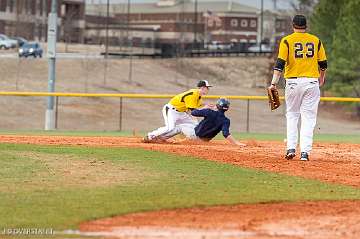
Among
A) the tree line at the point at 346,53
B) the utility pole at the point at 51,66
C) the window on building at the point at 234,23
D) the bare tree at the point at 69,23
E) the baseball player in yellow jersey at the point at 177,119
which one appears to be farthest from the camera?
the window on building at the point at 234,23

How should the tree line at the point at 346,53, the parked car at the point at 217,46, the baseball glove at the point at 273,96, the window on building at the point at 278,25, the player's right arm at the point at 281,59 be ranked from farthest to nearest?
the window on building at the point at 278,25, the parked car at the point at 217,46, the tree line at the point at 346,53, the baseball glove at the point at 273,96, the player's right arm at the point at 281,59

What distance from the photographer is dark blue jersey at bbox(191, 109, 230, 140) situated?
16797 millimetres

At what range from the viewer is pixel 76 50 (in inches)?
3056

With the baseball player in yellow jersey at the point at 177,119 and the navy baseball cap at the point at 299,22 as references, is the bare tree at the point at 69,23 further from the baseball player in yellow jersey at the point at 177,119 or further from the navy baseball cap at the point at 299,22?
the navy baseball cap at the point at 299,22

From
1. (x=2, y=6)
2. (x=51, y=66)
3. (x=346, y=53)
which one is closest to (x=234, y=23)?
(x=2, y=6)

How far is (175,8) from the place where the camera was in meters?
127

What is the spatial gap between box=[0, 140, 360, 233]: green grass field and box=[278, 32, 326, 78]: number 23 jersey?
1799 mm

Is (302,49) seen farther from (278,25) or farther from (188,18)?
(188,18)

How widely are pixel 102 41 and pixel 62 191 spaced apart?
288 feet

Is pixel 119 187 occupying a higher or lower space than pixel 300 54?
lower

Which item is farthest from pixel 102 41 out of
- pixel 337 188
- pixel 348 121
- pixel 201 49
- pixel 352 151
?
pixel 337 188

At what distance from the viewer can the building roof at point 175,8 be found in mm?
115625

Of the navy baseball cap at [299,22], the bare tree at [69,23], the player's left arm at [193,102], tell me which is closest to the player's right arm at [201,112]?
the player's left arm at [193,102]

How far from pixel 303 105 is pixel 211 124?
4.31m
